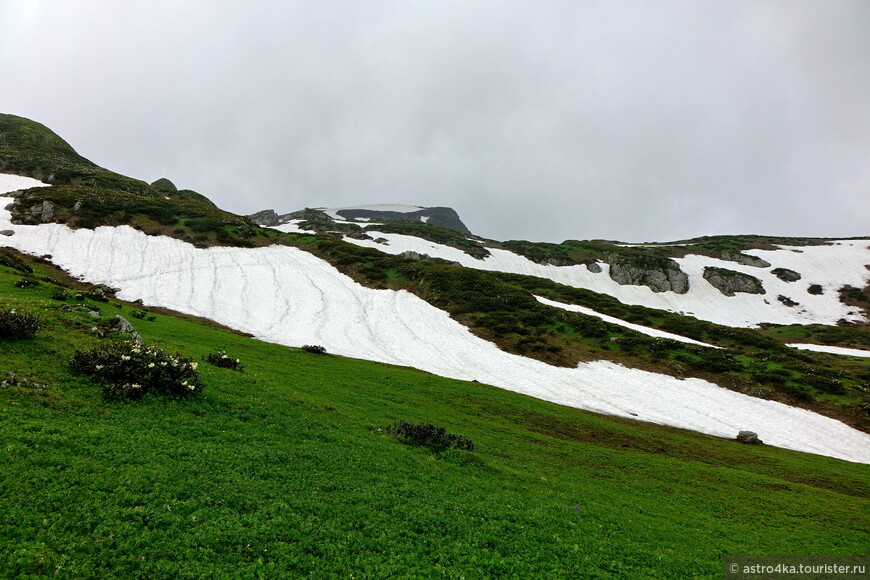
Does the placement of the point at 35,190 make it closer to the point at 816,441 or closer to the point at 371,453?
the point at 371,453

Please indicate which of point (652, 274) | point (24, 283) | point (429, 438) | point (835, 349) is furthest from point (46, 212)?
point (835, 349)

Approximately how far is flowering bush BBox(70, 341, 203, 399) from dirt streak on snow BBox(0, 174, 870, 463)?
1186 inches

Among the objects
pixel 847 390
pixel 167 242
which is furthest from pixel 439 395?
pixel 167 242

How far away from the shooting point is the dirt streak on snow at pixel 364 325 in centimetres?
3875

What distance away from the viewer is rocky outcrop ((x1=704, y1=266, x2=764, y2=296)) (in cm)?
12456

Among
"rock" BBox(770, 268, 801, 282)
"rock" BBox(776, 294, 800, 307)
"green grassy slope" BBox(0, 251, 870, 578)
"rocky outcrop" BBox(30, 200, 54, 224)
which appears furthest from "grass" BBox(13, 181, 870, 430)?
"rock" BBox(770, 268, 801, 282)

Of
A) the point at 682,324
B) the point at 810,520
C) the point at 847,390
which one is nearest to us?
the point at 810,520

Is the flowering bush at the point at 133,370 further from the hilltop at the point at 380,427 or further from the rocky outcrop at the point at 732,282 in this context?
the rocky outcrop at the point at 732,282

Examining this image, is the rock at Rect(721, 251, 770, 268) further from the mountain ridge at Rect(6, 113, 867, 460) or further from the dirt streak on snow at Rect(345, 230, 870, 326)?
the mountain ridge at Rect(6, 113, 867, 460)

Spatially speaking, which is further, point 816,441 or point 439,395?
point 816,441

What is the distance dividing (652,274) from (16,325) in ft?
481

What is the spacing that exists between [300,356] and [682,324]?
→ 71.4 m

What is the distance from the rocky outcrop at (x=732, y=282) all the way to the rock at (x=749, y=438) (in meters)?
113

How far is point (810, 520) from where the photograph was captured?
18219 millimetres
